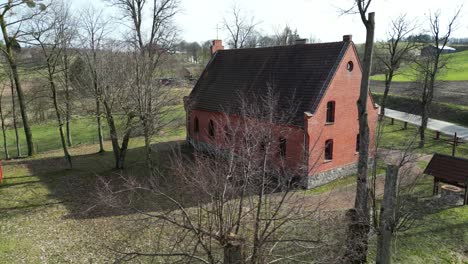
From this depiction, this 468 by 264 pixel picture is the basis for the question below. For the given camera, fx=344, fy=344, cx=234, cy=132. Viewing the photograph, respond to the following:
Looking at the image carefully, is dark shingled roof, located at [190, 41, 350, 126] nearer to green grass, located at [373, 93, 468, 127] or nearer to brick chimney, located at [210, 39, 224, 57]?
brick chimney, located at [210, 39, 224, 57]

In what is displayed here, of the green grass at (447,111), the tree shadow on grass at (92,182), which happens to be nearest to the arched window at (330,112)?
the tree shadow on grass at (92,182)

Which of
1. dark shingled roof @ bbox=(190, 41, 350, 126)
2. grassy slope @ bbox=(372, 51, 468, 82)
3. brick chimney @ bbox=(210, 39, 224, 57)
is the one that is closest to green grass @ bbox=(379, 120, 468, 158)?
dark shingled roof @ bbox=(190, 41, 350, 126)

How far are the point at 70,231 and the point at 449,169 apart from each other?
1878 cm

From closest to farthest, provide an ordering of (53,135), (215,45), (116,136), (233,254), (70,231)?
1. (233,254)
2. (70,231)
3. (116,136)
4. (215,45)
5. (53,135)

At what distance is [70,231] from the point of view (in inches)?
575

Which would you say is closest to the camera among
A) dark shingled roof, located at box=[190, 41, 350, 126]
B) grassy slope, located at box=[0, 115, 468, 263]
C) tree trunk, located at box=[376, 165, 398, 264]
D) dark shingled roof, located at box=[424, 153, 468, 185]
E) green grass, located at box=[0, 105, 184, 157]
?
tree trunk, located at box=[376, 165, 398, 264]

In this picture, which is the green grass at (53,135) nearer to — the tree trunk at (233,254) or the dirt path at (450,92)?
the tree trunk at (233,254)

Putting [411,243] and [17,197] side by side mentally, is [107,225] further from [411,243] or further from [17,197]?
[411,243]

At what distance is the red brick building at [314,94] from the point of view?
64.5 feet

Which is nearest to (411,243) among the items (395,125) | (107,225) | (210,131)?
(107,225)

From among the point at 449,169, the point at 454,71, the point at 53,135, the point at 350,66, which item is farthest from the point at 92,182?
the point at 454,71

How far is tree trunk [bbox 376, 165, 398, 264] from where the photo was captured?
972 cm

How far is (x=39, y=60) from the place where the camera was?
88.4 feet

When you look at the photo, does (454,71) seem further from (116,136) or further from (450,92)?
(116,136)
